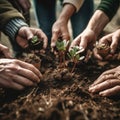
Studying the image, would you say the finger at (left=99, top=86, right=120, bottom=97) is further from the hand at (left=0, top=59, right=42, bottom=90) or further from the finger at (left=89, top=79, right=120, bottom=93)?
the hand at (left=0, top=59, right=42, bottom=90)

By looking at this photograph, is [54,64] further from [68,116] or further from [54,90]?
[68,116]

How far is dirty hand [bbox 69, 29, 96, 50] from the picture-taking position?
1.98 metres

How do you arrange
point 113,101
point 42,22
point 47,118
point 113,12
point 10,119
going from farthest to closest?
point 42,22 < point 113,12 < point 113,101 < point 10,119 < point 47,118

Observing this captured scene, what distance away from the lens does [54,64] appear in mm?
1986

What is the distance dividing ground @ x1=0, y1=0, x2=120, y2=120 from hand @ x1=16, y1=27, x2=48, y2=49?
6.7 inches

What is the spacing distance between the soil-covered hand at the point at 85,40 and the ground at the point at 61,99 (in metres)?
0.14

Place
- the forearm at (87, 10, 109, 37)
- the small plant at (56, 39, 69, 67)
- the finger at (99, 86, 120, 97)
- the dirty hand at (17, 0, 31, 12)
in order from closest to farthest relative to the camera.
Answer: the finger at (99, 86, 120, 97) < the small plant at (56, 39, 69, 67) < the forearm at (87, 10, 109, 37) < the dirty hand at (17, 0, 31, 12)

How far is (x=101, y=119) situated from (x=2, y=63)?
28.7 inches

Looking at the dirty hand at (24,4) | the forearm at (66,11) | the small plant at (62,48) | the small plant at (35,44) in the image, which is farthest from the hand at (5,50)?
the dirty hand at (24,4)

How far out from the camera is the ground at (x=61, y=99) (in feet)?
3.73

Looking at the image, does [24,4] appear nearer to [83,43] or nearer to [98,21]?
[98,21]

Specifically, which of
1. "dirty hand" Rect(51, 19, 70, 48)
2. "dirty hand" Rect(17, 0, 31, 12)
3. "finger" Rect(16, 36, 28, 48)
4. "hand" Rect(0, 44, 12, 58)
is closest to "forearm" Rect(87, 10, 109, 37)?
"dirty hand" Rect(51, 19, 70, 48)


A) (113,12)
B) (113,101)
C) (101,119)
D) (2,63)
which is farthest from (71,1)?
(101,119)

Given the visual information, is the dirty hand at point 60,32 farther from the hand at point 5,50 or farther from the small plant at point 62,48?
the hand at point 5,50
